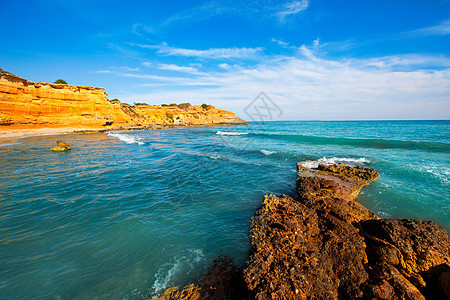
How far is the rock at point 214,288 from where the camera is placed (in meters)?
3.30

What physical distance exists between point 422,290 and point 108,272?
20.7ft

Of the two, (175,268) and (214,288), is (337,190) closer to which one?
(214,288)

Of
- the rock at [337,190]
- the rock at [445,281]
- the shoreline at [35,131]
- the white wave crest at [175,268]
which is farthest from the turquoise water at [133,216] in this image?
the shoreline at [35,131]

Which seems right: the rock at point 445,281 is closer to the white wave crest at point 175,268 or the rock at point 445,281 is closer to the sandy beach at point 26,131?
the white wave crest at point 175,268

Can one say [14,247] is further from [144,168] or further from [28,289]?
[144,168]

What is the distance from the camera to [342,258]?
362 centimetres

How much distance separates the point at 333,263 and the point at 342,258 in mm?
234

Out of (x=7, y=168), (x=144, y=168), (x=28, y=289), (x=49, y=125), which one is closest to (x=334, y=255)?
(x=28, y=289)

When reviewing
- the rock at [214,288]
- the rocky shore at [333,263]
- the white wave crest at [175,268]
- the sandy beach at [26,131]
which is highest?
the sandy beach at [26,131]

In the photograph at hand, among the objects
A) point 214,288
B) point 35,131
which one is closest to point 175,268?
point 214,288

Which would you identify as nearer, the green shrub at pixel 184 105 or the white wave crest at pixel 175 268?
the white wave crest at pixel 175 268

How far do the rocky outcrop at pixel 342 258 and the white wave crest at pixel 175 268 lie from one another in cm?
155

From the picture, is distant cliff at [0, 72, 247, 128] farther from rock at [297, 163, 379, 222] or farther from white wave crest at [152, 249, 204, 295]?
rock at [297, 163, 379, 222]

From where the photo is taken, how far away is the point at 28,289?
3.62 meters
